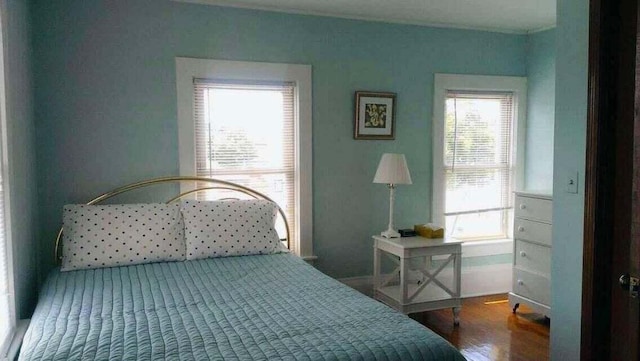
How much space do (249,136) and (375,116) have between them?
101 centimetres

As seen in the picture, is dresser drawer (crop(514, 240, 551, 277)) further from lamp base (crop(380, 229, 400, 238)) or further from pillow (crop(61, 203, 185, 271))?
pillow (crop(61, 203, 185, 271))

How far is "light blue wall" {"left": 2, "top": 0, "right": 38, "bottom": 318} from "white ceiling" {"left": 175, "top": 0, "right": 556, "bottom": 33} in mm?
1154

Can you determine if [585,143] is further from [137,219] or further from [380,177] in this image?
[137,219]

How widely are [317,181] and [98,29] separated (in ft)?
5.91

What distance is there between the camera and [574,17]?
2.45 m

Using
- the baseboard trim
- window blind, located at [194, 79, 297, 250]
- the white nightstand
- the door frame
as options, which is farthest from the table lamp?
the door frame

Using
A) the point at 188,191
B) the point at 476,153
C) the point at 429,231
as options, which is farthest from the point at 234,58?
the point at 476,153

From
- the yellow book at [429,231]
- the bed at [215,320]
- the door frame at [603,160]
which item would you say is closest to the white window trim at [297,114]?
the yellow book at [429,231]

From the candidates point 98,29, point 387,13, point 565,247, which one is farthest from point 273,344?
point 387,13

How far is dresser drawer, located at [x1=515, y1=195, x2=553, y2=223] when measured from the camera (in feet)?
12.1

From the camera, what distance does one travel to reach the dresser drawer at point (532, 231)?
12.1ft

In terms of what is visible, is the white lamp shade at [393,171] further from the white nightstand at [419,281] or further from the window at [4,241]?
the window at [4,241]

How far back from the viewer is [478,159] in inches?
177

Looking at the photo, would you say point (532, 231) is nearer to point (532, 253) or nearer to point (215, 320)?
point (532, 253)
